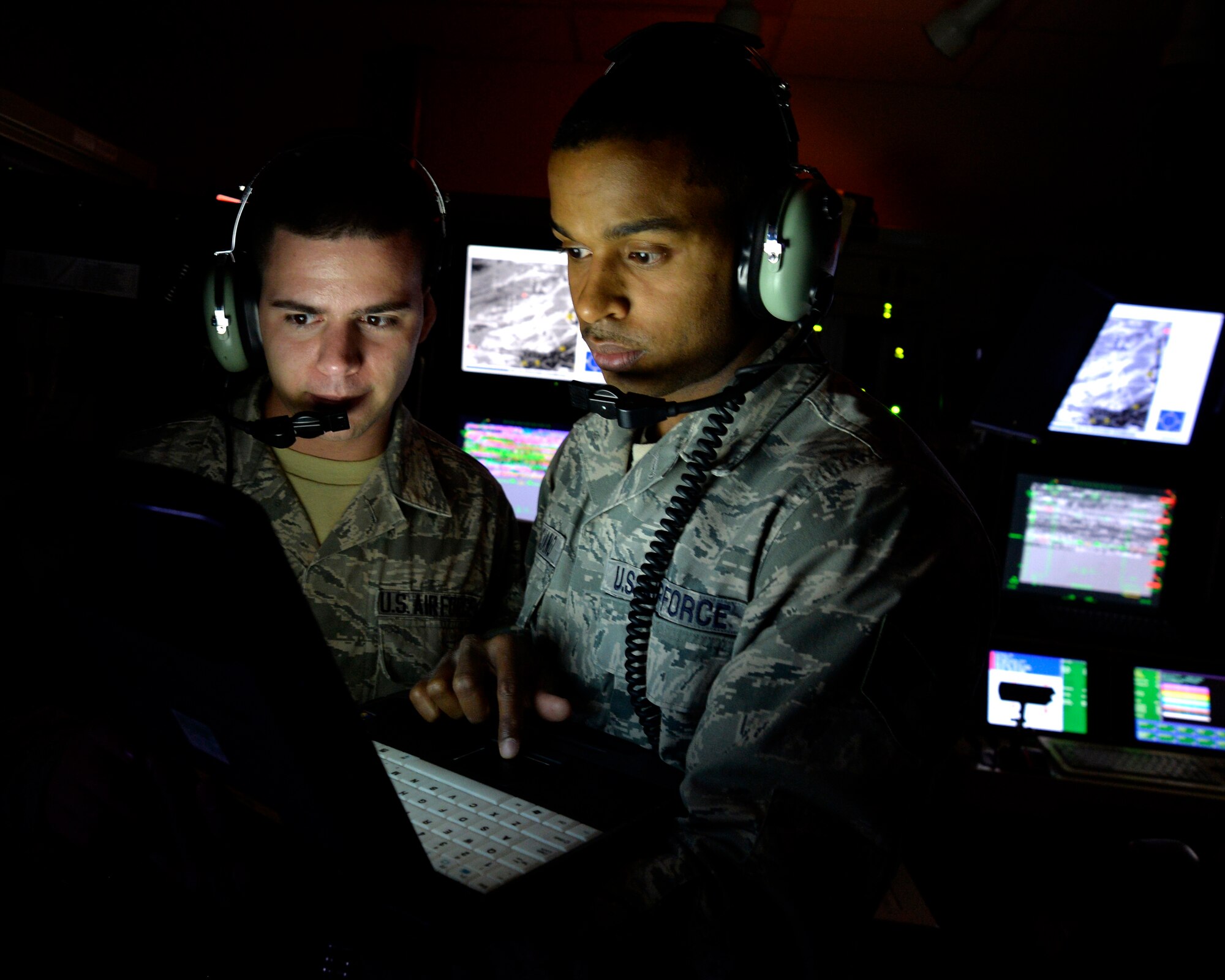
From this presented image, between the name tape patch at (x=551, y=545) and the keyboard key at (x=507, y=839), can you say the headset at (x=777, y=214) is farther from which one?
the keyboard key at (x=507, y=839)

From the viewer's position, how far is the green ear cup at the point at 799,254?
3.31 feet

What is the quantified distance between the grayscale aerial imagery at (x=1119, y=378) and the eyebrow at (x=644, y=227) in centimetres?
180

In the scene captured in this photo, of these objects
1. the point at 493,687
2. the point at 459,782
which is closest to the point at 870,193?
the point at 493,687

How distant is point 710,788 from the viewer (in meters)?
0.80

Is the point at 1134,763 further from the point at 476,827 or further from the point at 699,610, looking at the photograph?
the point at 476,827

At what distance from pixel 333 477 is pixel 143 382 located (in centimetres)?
50

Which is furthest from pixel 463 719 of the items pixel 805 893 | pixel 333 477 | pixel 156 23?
pixel 156 23

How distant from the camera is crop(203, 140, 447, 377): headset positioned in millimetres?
1357

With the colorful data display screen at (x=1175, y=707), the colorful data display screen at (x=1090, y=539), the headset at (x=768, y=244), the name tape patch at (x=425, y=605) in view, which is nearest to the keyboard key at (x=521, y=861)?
the headset at (x=768, y=244)

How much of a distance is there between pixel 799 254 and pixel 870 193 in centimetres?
397

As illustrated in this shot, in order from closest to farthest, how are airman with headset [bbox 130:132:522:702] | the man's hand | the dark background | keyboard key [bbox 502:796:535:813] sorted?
1. keyboard key [bbox 502:796:535:813]
2. the man's hand
3. airman with headset [bbox 130:132:522:702]
4. the dark background

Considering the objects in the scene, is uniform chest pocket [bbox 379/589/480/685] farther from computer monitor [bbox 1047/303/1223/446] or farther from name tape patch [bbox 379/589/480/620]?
computer monitor [bbox 1047/303/1223/446]

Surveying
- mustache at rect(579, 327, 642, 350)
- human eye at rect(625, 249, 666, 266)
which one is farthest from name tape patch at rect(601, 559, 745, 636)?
human eye at rect(625, 249, 666, 266)

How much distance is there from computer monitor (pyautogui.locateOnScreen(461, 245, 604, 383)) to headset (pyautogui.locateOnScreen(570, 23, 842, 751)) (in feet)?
4.13
